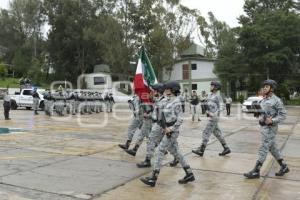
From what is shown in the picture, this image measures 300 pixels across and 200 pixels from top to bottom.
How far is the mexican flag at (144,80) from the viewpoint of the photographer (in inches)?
440

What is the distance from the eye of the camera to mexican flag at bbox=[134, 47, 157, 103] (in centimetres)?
1116

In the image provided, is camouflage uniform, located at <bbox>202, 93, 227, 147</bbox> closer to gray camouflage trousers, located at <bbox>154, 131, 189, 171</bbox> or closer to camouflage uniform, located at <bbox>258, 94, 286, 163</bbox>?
camouflage uniform, located at <bbox>258, 94, 286, 163</bbox>

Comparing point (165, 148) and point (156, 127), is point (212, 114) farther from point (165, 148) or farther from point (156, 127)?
point (165, 148)

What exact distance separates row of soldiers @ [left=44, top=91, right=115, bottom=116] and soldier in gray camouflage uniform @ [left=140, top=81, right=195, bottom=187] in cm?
1796

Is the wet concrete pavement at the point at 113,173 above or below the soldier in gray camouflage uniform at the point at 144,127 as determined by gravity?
below

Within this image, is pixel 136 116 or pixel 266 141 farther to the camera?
pixel 136 116

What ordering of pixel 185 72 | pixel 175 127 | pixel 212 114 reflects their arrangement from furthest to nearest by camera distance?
pixel 185 72
pixel 212 114
pixel 175 127

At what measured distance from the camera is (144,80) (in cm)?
1129

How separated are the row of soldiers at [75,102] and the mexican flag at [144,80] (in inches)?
568

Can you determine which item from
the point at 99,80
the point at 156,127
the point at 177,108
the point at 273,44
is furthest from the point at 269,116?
the point at 99,80

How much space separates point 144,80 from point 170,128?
142 inches

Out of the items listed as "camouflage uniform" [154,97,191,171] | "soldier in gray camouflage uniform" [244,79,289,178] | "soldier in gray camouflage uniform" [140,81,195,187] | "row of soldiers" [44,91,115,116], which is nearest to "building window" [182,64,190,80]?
"row of soldiers" [44,91,115,116]

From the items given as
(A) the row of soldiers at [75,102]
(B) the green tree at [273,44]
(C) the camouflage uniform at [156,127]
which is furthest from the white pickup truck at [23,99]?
(B) the green tree at [273,44]

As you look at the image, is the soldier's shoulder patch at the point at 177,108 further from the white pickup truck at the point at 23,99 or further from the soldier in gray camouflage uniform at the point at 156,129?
the white pickup truck at the point at 23,99
